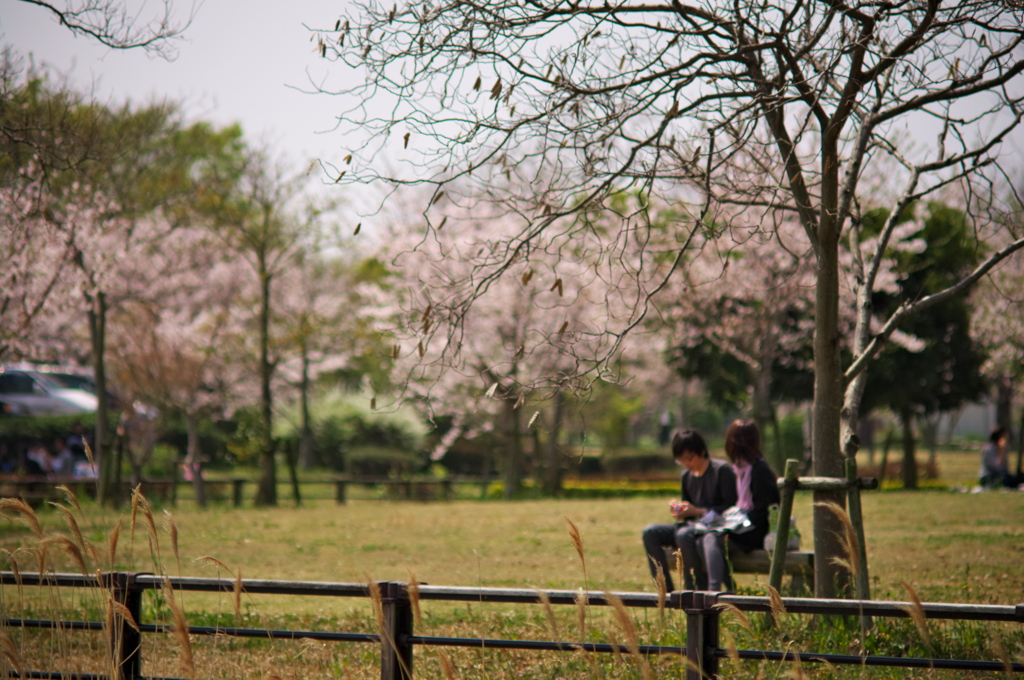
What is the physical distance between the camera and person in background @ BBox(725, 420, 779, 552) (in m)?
5.96

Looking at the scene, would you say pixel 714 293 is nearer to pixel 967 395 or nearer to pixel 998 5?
pixel 967 395

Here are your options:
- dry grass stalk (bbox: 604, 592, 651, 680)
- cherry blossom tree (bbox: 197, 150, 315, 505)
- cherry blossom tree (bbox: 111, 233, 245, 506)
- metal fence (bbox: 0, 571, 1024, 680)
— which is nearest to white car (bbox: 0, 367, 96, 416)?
cherry blossom tree (bbox: 111, 233, 245, 506)

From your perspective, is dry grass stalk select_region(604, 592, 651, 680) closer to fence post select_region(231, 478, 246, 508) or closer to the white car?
fence post select_region(231, 478, 246, 508)

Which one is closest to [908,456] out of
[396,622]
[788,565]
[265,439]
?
[265,439]

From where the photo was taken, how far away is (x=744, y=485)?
609 centimetres

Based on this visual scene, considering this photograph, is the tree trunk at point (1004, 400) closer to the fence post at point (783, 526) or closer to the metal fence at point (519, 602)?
the fence post at point (783, 526)

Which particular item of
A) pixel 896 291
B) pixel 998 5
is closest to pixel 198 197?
pixel 896 291

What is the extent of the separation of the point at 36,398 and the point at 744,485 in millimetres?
24716

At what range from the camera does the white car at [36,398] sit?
25641 mm

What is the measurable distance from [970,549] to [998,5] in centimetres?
587

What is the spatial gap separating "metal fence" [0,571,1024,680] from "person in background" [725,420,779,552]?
91.0 inches

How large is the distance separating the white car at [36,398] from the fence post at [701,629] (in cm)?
2558

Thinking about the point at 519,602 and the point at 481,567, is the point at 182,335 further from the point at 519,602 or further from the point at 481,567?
the point at 519,602

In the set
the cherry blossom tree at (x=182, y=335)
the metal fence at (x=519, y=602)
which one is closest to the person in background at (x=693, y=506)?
the metal fence at (x=519, y=602)
